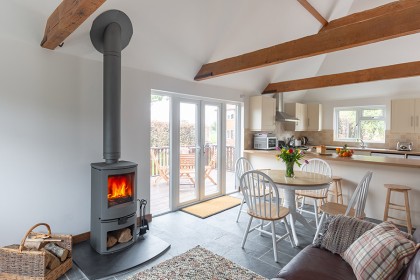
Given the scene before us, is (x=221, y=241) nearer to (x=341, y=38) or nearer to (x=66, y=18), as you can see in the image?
(x=341, y=38)

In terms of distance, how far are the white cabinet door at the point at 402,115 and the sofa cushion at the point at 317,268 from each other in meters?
4.99

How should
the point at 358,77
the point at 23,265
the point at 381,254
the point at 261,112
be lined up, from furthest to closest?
the point at 261,112 < the point at 358,77 < the point at 23,265 < the point at 381,254

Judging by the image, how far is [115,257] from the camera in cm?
251

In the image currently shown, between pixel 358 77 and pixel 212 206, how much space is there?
3.32 m

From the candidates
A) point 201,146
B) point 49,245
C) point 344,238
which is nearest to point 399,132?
point 201,146

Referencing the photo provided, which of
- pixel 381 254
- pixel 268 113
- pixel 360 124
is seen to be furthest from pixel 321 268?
pixel 360 124

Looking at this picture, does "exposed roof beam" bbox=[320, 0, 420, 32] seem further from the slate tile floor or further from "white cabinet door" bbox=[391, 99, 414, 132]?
the slate tile floor

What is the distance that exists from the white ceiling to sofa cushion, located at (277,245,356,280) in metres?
2.89

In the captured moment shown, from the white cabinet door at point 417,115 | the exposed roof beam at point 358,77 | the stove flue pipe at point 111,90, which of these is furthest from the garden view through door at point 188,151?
Result: the white cabinet door at point 417,115

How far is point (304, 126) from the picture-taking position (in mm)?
6590

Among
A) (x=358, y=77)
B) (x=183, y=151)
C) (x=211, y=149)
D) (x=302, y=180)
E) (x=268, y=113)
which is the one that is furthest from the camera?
(x=268, y=113)

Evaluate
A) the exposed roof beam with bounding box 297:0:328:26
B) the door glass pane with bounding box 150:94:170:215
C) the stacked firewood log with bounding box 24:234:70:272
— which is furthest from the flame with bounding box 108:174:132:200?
the exposed roof beam with bounding box 297:0:328:26

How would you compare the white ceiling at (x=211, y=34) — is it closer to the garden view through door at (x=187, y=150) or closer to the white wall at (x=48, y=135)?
the white wall at (x=48, y=135)

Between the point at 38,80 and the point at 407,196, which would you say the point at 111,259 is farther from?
the point at 407,196
